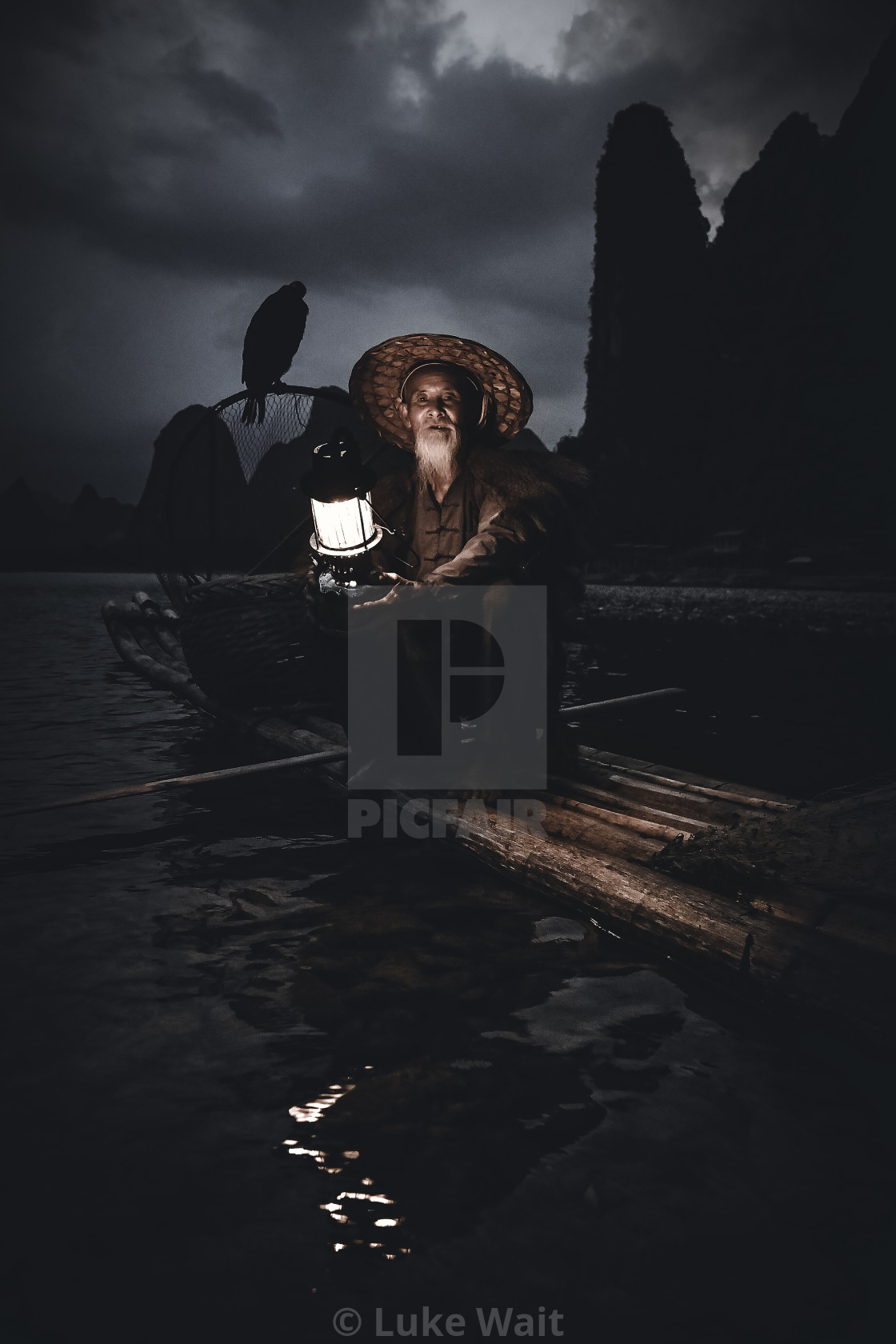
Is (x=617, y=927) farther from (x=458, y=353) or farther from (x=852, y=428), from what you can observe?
(x=852, y=428)

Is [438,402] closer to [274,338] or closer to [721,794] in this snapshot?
[721,794]

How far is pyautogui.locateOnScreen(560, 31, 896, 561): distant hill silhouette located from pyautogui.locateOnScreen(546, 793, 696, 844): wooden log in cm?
4033

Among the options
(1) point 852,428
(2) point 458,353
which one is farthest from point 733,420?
(2) point 458,353

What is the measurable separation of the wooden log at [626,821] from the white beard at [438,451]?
1814mm

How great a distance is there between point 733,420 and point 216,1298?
56723 mm

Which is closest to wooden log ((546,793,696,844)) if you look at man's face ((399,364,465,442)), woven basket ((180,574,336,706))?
man's face ((399,364,465,442))

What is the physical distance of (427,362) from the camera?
388 cm

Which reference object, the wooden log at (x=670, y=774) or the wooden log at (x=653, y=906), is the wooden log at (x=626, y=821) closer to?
the wooden log at (x=653, y=906)

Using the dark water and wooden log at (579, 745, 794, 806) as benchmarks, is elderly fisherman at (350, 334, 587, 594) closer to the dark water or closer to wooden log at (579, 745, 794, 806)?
wooden log at (579, 745, 794, 806)

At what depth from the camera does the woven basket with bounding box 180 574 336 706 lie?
550 centimetres

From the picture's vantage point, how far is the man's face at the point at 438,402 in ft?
12.5

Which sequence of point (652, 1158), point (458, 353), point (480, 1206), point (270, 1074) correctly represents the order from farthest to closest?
point (458, 353), point (270, 1074), point (652, 1158), point (480, 1206)

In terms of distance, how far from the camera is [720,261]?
58031 mm

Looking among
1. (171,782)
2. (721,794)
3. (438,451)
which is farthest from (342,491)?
(721,794)
